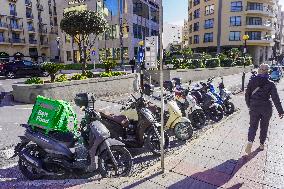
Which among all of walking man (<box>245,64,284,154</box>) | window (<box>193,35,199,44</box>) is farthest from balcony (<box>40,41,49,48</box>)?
walking man (<box>245,64,284,154</box>)

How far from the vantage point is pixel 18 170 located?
15.5 feet

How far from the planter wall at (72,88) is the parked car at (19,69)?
10692 millimetres

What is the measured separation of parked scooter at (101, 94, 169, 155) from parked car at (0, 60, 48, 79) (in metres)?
18.1

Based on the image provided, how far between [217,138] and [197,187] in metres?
2.60

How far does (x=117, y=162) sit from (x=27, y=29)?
5426 centimetres

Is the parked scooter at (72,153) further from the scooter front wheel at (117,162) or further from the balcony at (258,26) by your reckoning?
the balcony at (258,26)

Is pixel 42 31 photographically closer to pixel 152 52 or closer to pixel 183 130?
pixel 183 130

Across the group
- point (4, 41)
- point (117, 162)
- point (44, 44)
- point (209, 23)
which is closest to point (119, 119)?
point (117, 162)

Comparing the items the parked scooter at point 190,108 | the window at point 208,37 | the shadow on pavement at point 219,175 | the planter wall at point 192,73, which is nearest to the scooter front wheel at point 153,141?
the shadow on pavement at point 219,175

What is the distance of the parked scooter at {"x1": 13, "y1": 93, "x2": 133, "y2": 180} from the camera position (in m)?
4.23

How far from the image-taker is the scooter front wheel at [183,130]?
6223 millimetres

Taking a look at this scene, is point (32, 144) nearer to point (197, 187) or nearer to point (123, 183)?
point (123, 183)

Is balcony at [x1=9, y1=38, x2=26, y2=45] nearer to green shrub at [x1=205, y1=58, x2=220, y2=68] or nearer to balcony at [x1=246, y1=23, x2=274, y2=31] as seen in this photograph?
green shrub at [x1=205, y1=58, x2=220, y2=68]

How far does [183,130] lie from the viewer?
20.5 ft
